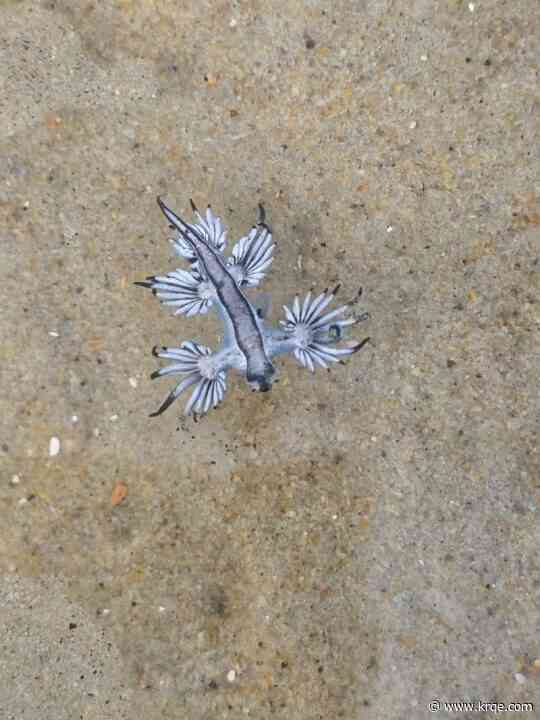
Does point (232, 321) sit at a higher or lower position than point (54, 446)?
higher

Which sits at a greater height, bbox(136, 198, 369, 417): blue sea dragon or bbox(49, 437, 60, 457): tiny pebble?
bbox(136, 198, 369, 417): blue sea dragon

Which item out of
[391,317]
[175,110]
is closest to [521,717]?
[391,317]

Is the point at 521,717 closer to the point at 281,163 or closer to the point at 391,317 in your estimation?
the point at 391,317

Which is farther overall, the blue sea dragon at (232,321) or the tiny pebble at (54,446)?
the tiny pebble at (54,446)

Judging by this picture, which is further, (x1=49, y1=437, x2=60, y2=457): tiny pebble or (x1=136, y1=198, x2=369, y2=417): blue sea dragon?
(x1=49, y1=437, x2=60, y2=457): tiny pebble

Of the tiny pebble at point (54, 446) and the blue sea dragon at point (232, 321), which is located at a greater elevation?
the blue sea dragon at point (232, 321)
